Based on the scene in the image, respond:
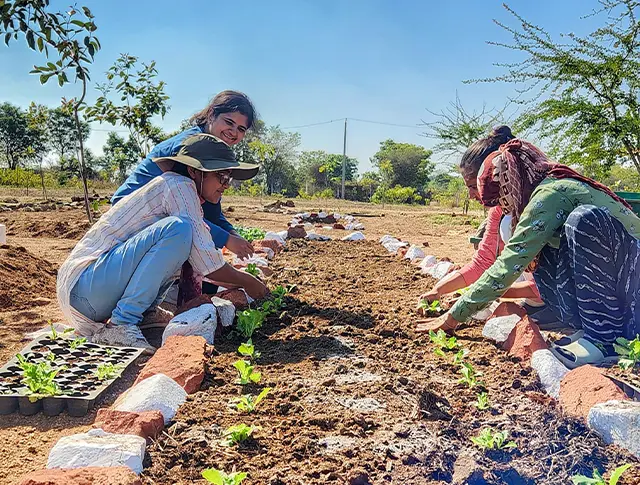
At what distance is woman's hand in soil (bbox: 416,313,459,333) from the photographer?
2.61 m

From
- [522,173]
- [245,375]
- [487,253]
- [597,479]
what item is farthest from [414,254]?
[597,479]

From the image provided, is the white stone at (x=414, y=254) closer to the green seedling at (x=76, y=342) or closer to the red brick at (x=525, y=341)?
the red brick at (x=525, y=341)

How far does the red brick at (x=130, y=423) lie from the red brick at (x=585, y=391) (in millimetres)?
1314

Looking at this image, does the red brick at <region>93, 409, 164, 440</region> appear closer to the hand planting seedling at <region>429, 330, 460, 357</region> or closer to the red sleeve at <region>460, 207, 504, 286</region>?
the hand planting seedling at <region>429, 330, 460, 357</region>

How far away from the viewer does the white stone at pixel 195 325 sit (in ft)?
8.45

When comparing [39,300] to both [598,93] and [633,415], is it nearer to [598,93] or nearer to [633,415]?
[633,415]

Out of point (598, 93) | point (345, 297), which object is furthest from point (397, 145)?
point (345, 297)

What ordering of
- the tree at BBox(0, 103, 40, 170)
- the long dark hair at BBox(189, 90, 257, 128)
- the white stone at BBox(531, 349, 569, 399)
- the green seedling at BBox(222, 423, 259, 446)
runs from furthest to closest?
the tree at BBox(0, 103, 40, 170)
the long dark hair at BBox(189, 90, 257, 128)
the white stone at BBox(531, 349, 569, 399)
the green seedling at BBox(222, 423, 259, 446)

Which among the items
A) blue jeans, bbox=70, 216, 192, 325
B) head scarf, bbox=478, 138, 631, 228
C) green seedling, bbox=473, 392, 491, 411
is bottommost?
green seedling, bbox=473, 392, 491, 411

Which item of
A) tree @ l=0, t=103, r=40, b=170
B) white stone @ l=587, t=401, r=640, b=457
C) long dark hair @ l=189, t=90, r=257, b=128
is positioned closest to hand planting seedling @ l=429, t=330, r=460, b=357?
white stone @ l=587, t=401, r=640, b=457

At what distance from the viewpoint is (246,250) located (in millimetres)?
3363

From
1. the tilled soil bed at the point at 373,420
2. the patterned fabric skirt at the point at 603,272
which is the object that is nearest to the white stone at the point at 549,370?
the tilled soil bed at the point at 373,420

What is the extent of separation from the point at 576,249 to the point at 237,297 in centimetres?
190

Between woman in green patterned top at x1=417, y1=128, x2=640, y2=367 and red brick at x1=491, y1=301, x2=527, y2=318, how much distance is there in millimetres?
312
